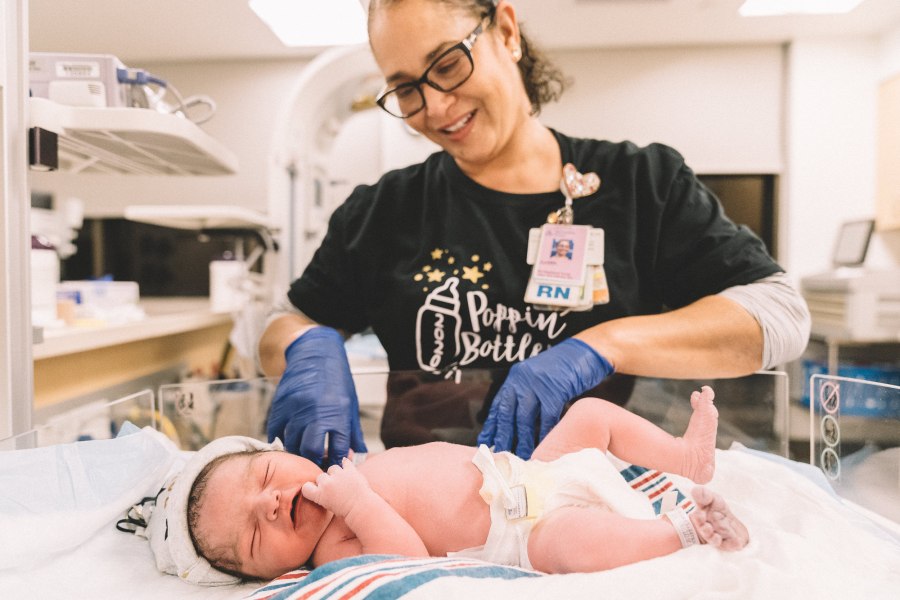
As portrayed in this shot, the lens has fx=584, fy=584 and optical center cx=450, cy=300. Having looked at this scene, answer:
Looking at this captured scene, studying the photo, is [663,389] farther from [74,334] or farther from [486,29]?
[74,334]

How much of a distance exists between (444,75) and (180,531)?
2.79ft

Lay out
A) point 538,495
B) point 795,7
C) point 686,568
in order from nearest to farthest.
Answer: point 686,568
point 538,495
point 795,7

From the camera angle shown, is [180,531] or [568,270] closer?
[180,531]

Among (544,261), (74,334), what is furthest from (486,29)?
(74,334)

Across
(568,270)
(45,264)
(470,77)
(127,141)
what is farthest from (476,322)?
(45,264)

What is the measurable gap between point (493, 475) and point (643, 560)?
24 centimetres

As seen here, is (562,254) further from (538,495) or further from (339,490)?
(339,490)

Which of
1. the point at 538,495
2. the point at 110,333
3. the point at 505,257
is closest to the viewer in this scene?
the point at 538,495

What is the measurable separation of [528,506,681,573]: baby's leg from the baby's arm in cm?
17

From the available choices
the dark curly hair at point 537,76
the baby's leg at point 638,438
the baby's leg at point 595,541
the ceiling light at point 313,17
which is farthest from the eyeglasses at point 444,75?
the baby's leg at point 595,541

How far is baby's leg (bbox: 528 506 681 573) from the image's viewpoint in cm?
69

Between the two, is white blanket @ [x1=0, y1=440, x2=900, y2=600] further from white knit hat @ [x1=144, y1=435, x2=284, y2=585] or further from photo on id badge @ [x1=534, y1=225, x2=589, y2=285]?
photo on id badge @ [x1=534, y1=225, x2=589, y2=285]

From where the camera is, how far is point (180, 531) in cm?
82

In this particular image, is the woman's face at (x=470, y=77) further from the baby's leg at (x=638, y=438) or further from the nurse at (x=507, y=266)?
the baby's leg at (x=638, y=438)
